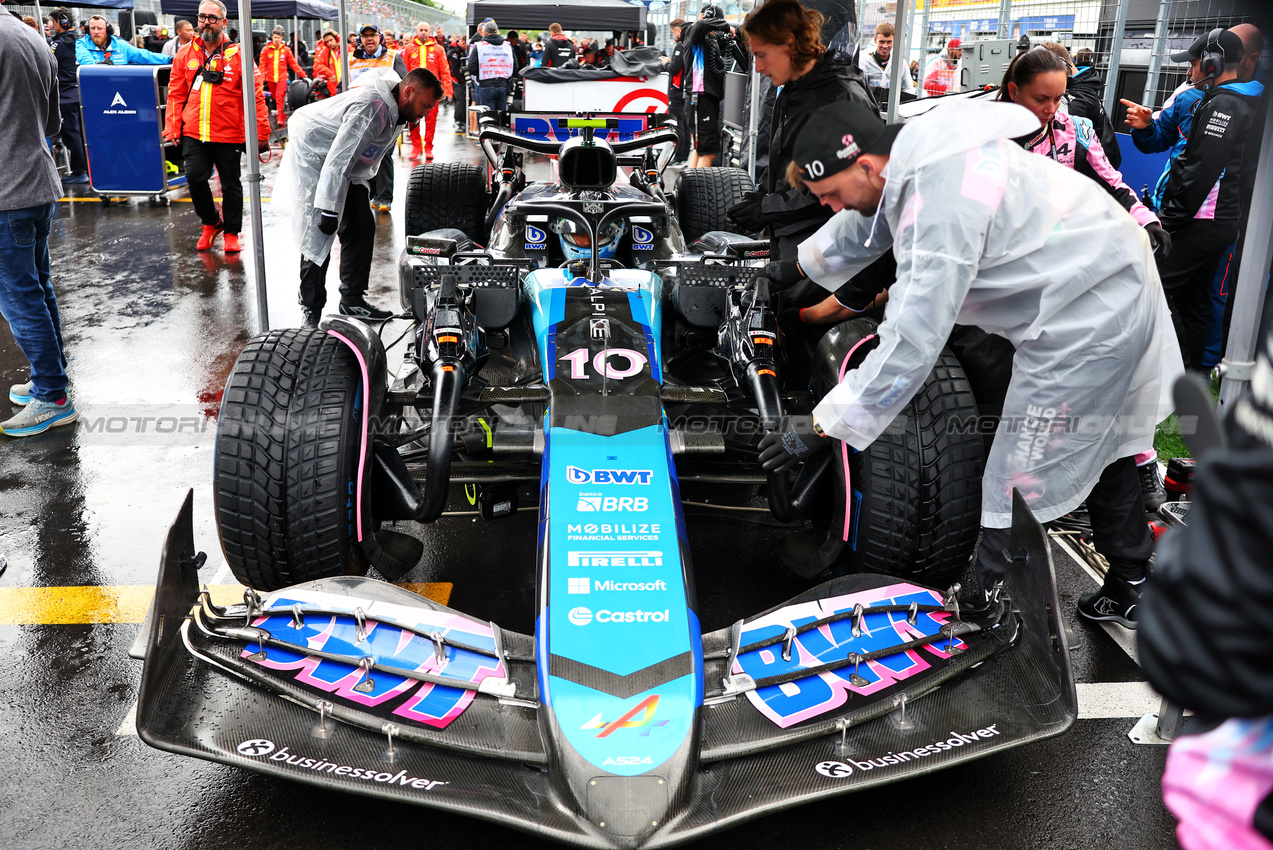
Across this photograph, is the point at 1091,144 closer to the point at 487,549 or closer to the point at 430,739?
the point at 487,549

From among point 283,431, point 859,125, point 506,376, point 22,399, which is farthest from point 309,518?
point 22,399

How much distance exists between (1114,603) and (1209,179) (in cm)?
287

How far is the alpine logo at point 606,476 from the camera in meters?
2.84

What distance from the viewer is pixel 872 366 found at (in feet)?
8.32

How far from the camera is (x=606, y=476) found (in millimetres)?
2852

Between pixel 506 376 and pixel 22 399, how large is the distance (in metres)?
2.81

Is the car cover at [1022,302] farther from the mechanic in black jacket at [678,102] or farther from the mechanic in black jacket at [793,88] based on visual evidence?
the mechanic in black jacket at [678,102]

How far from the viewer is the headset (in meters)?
4.97

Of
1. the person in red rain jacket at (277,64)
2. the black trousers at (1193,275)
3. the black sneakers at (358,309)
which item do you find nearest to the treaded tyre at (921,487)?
the black trousers at (1193,275)

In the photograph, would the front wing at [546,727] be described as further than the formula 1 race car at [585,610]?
No

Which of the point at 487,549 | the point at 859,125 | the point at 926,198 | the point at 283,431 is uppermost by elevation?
the point at 859,125

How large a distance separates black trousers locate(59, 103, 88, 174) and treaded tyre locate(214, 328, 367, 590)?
10.4m

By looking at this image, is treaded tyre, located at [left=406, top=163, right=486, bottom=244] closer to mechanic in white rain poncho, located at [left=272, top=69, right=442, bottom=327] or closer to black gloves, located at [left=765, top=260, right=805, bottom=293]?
mechanic in white rain poncho, located at [left=272, top=69, right=442, bottom=327]

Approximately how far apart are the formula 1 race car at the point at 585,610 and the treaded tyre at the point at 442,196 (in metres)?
2.99
